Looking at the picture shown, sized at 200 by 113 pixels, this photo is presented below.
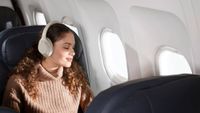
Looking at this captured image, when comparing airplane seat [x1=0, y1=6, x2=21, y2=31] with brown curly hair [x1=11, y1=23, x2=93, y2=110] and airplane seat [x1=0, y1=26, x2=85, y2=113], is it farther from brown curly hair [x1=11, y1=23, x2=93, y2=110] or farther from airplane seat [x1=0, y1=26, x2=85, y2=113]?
brown curly hair [x1=11, y1=23, x2=93, y2=110]

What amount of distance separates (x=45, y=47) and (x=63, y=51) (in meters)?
0.10

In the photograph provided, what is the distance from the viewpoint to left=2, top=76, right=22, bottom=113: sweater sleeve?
1.86m

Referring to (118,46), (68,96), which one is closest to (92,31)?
(118,46)

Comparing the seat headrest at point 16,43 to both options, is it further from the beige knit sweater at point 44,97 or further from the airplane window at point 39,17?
the airplane window at point 39,17

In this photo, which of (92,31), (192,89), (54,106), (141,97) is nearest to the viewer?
(141,97)

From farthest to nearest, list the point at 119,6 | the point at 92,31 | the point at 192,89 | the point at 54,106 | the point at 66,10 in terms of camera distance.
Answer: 1. the point at 66,10
2. the point at 92,31
3. the point at 119,6
4. the point at 54,106
5. the point at 192,89

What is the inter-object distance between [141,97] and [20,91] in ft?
3.12

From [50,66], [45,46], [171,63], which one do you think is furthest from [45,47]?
[171,63]

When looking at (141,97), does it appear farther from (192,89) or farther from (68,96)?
(68,96)

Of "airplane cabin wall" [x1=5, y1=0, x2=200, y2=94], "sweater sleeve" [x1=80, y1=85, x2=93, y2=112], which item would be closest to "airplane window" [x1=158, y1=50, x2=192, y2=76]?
"airplane cabin wall" [x1=5, y1=0, x2=200, y2=94]

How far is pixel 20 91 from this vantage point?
75.2 inches

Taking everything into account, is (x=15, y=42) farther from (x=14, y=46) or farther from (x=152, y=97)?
(x=152, y=97)

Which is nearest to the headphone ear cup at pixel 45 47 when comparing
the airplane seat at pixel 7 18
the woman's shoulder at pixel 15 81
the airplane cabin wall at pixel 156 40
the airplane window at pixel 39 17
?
the woman's shoulder at pixel 15 81

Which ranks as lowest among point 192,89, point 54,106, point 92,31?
point 54,106
